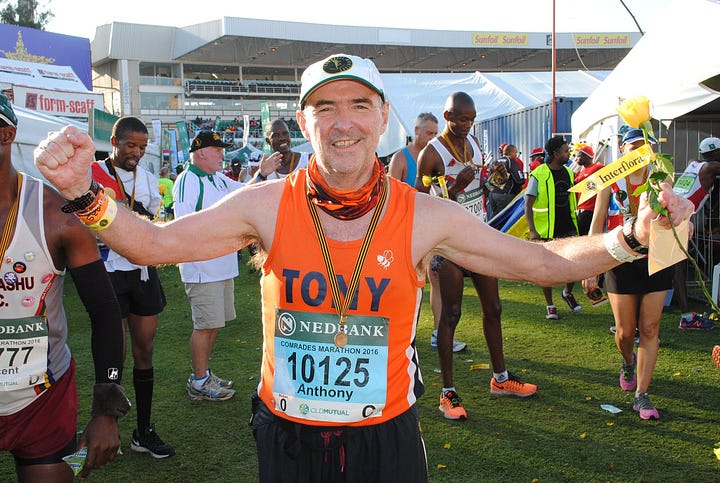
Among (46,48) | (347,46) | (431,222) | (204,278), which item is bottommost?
(204,278)

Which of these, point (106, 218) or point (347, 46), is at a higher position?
point (347, 46)

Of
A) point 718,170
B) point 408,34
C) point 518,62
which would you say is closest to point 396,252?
point 718,170

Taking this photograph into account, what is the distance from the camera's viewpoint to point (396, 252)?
224cm

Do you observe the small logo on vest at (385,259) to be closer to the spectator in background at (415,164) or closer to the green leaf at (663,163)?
the green leaf at (663,163)

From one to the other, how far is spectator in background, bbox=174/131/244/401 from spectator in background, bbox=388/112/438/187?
1.80 metres

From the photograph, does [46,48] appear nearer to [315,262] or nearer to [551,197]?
[551,197]

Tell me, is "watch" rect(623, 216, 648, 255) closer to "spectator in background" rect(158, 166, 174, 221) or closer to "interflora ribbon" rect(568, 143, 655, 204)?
"interflora ribbon" rect(568, 143, 655, 204)

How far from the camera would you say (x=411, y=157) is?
6383 millimetres

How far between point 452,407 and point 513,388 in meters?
0.72

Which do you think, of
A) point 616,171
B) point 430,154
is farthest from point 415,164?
point 616,171

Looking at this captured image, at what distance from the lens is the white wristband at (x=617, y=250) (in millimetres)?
2213

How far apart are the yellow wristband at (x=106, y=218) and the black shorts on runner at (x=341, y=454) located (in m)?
0.93

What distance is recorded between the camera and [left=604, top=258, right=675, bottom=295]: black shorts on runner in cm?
473

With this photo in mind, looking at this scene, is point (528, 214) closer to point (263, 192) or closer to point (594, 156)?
point (594, 156)
